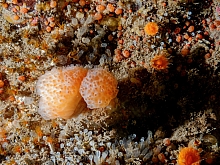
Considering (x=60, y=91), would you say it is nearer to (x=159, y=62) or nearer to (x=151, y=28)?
(x=159, y=62)

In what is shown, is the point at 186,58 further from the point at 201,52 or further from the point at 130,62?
the point at 130,62

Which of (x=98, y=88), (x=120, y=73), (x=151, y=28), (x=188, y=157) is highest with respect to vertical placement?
(x=151, y=28)

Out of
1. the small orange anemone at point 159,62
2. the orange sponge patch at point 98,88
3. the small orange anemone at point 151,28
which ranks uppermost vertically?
the small orange anemone at point 151,28

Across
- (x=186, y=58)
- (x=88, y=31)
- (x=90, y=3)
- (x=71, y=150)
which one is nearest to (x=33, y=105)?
(x=71, y=150)

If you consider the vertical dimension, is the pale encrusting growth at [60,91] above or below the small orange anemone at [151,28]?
below

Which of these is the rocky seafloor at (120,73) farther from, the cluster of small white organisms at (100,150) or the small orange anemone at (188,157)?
Result: the small orange anemone at (188,157)

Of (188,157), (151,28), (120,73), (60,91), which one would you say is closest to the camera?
(60,91)

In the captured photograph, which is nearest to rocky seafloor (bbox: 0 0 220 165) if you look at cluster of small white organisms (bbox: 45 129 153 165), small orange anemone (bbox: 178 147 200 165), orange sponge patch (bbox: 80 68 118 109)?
cluster of small white organisms (bbox: 45 129 153 165)

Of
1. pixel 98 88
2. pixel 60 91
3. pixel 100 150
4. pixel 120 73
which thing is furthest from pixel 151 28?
pixel 100 150

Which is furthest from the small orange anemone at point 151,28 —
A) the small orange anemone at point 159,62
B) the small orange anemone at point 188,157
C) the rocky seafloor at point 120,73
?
the small orange anemone at point 188,157
